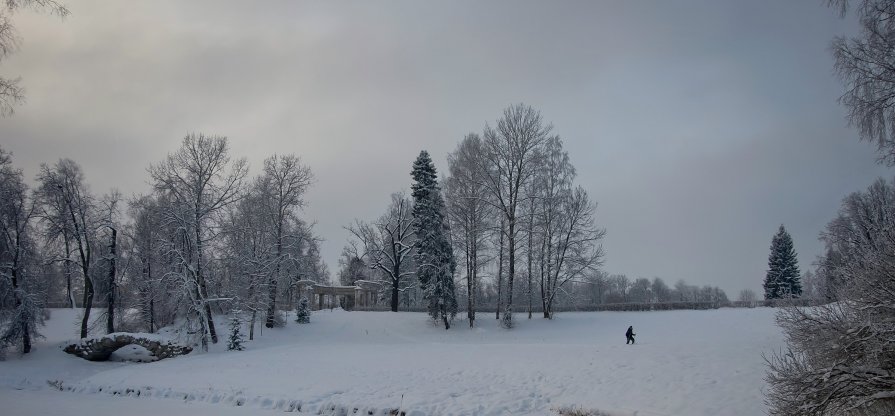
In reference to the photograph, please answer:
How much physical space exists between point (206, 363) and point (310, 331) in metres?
12.8

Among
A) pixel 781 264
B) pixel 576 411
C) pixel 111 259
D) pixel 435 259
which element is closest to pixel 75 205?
pixel 111 259

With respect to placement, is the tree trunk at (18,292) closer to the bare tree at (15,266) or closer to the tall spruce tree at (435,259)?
the bare tree at (15,266)

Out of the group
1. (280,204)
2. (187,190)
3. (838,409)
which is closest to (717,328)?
(838,409)

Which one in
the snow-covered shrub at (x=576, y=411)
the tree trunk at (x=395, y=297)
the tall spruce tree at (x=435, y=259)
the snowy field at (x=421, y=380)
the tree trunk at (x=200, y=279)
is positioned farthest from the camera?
the tree trunk at (x=395, y=297)

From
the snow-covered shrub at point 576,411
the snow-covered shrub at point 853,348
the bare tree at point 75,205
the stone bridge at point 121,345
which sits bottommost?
the stone bridge at point 121,345

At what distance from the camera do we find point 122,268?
106 feet

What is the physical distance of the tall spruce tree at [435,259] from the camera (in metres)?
34.6

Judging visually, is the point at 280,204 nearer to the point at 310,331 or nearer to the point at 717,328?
the point at 310,331

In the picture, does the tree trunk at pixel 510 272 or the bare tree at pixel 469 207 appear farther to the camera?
the bare tree at pixel 469 207

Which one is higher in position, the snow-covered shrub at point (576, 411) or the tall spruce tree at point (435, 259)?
the tall spruce tree at point (435, 259)

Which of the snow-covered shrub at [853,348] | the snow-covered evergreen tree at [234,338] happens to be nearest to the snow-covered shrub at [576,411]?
the snow-covered shrub at [853,348]

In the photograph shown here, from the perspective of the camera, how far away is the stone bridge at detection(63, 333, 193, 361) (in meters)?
26.2

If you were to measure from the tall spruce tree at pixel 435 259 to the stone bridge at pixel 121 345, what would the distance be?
14.9 metres

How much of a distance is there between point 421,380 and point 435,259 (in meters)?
18.7
